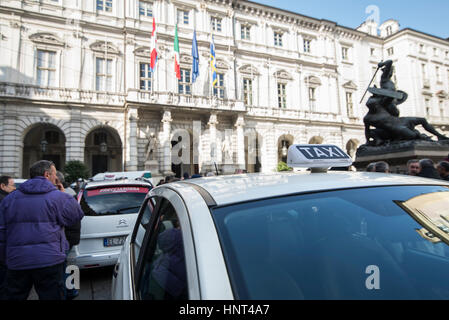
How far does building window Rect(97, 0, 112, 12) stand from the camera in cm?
2006

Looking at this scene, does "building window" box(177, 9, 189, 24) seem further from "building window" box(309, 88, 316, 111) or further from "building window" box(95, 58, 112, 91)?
"building window" box(309, 88, 316, 111)

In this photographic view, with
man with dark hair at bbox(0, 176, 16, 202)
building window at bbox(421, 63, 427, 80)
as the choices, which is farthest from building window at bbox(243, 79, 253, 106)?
building window at bbox(421, 63, 427, 80)

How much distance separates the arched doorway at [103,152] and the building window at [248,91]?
1140 cm

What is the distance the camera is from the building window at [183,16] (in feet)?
73.3

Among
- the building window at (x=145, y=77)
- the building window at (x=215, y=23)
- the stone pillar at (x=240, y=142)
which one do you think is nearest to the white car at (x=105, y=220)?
the stone pillar at (x=240, y=142)

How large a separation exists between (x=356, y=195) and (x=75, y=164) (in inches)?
716

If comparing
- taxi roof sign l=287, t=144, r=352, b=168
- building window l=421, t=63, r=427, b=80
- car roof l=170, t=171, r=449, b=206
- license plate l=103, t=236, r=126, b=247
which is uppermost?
building window l=421, t=63, r=427, b=80

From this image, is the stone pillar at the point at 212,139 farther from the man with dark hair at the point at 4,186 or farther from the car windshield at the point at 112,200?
the man with dark hair at the point at 4,186

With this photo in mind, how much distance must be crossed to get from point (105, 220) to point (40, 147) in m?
19.7

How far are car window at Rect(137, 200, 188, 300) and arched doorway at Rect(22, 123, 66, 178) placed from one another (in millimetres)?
21898

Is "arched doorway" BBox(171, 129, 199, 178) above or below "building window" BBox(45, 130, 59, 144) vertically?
below

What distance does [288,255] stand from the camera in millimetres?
1206
